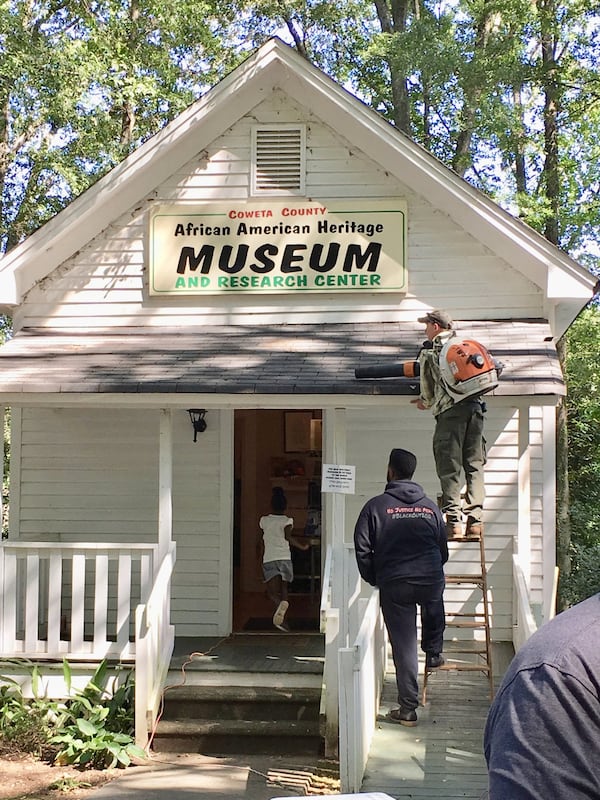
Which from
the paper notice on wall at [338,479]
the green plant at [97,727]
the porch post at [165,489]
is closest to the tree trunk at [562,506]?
the paper notice on wall at [338,479]

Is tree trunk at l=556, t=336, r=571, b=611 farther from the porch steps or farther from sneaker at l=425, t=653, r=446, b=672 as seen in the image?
sneaker at l=425, t=653, r=446, b=672

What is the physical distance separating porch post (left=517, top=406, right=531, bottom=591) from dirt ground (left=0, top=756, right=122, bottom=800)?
13.1 feet

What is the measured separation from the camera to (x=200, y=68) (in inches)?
917

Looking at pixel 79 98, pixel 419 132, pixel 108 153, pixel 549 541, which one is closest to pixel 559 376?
pixel 549 541

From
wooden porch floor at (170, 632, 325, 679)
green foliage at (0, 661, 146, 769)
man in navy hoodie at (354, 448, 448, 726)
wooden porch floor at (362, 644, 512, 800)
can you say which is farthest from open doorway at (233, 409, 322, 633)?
man in navy hoodie at (354, 448, 448, 726)

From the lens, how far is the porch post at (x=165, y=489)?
8.20 meters

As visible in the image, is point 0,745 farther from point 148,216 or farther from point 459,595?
point 148,216

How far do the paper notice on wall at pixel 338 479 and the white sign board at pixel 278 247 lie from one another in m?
2.57

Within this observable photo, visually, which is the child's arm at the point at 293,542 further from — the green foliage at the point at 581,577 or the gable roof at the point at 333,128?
the green foliage at the point at 581,577

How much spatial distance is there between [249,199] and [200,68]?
49.5 feet

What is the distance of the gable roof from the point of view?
9.12m

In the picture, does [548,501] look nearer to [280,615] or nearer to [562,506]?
[280,615]

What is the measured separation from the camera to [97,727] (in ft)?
24.8

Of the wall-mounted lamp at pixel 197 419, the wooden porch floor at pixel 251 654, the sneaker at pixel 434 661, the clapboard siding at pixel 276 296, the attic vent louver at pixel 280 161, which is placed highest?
the attic vent louver at pixel 280 161
